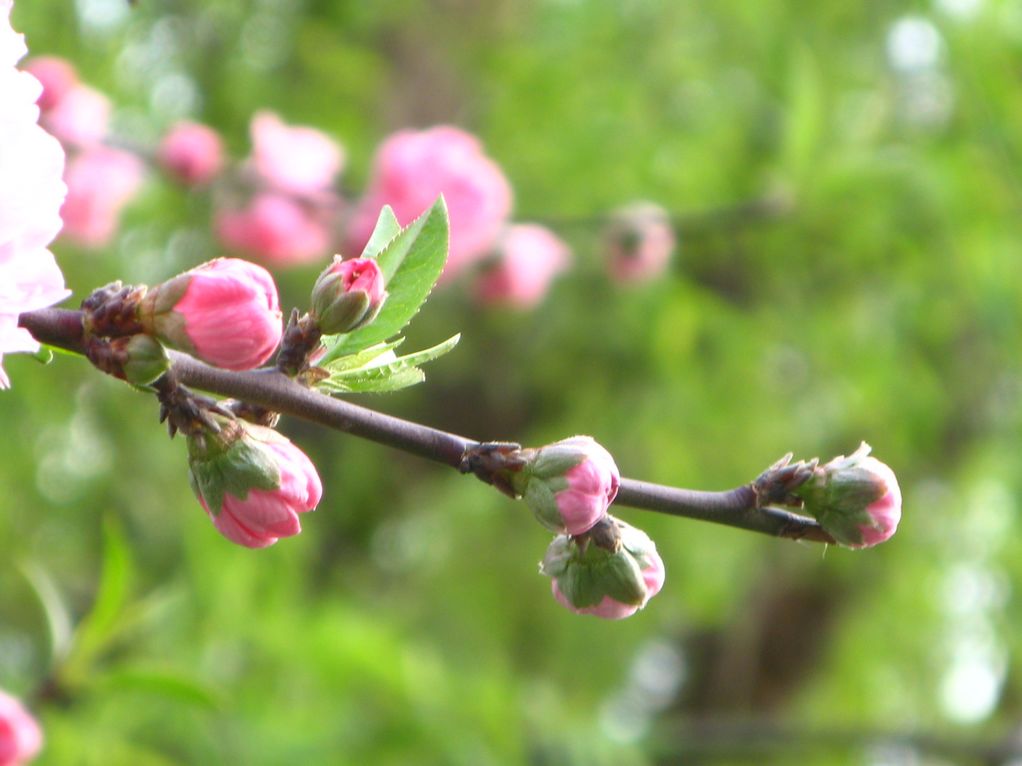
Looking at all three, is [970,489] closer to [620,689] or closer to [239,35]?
[620,689]

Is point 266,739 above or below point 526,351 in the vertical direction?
below

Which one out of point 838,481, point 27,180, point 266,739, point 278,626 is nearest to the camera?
point 27,180

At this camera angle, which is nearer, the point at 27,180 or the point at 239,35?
the point at 27,180

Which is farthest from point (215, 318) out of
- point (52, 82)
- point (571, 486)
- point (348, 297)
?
point (52, 82)

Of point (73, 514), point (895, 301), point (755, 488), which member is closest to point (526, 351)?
point (895, 301)

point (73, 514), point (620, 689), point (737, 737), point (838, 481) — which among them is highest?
point (620, 689)

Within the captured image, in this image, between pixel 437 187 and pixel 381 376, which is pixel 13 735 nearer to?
pixel 381 376

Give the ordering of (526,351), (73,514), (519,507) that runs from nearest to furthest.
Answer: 1. (73,514)
2. (526,351)
3. (519,507)

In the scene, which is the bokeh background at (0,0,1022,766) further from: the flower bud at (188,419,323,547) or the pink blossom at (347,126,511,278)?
the flower bud at (188,419,323,547)
